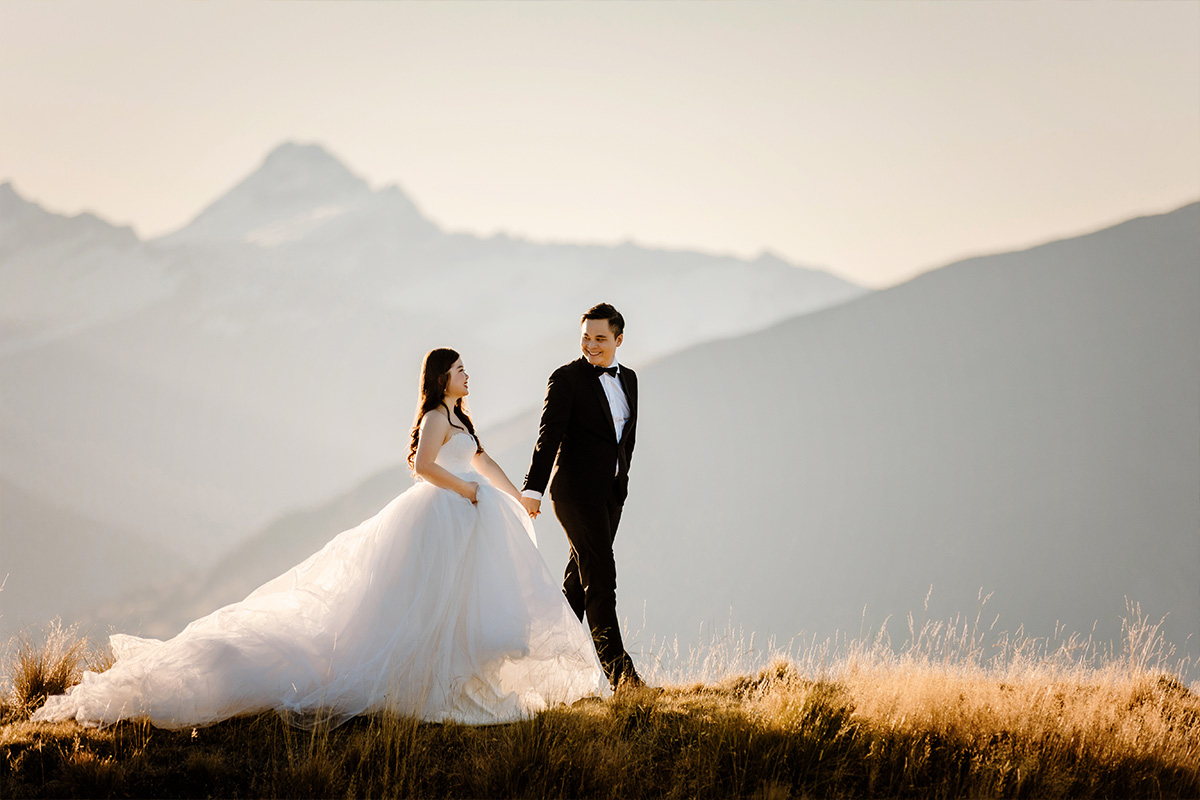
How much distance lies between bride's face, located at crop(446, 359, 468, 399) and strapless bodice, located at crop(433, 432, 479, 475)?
0.27 meters

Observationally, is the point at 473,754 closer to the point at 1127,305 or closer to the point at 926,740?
the point at 926,740

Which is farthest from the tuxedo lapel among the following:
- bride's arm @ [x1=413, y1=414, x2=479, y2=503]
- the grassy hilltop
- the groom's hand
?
the grassy hilltop

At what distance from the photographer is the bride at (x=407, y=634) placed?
4.12 m

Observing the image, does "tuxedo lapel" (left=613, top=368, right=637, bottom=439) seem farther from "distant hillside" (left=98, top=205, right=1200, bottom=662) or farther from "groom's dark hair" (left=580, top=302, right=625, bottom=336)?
"distant hillside" (left=98, top=205, right=1200, bottom=662)

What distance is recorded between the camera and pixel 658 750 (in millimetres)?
4168

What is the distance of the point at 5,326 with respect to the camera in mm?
145625

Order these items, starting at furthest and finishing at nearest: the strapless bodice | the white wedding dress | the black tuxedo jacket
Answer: the black tuxedo jacket
the strapless bodice
the white wedding dress

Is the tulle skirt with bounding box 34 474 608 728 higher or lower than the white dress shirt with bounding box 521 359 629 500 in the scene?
lower

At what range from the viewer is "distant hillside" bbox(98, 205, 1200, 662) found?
6856 cm

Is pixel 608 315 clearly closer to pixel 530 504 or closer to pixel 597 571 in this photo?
pixel 530 504

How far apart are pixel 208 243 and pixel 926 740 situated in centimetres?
21686

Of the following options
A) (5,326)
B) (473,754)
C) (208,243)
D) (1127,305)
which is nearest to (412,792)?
(473,754)

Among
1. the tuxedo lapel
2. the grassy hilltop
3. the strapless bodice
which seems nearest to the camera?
the grassy hilltop

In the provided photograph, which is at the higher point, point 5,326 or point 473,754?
point 5,326
